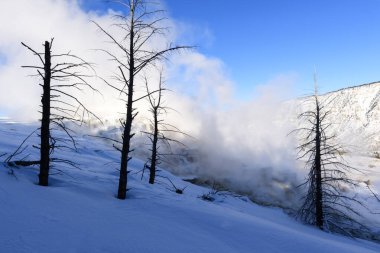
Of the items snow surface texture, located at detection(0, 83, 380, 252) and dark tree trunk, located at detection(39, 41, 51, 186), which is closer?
snow surface texture, located at detection(0, 83, 380, 252)

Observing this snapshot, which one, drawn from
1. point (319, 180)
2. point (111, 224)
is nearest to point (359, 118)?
point (319, 180)

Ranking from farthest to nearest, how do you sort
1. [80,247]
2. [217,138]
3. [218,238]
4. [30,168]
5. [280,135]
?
[280,135]
[217,138]
[30,168]
[218,238]
[80,247]

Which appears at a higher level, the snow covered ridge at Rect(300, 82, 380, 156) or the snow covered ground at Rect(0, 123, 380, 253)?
the snow covered ridge at Rect(300, 82, 380, 156)

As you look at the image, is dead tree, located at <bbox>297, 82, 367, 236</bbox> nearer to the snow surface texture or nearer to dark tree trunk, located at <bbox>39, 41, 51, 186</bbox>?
the snow surface texture

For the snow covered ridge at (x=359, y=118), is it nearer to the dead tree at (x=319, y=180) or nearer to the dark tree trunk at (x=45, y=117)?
the dead tree at (x=319, y=180)

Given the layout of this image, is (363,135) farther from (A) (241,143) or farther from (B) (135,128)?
(B) (135,128)

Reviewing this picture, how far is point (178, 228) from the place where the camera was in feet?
22.7

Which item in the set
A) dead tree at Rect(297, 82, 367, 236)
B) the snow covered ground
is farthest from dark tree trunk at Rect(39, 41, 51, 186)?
dead tree at Rect(297, 82, 367, 236)

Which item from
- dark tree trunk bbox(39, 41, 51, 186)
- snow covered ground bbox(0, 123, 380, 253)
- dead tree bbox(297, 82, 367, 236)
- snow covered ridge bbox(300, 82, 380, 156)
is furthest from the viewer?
snow covered ridge bbox(300, 82, 380, 156)

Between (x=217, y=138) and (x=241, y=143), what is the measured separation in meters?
3.39

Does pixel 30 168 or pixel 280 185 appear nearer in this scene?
pixel 30 168

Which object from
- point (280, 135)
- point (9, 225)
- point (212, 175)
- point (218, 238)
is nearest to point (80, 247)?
point (9, 225)

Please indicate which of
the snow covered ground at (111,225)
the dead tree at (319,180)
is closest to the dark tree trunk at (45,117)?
the snow covered ground at (111,225)

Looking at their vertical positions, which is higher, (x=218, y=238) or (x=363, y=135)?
(x=363, y=135)
